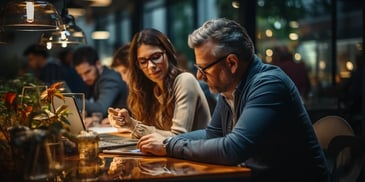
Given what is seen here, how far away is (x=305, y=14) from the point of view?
302 inches

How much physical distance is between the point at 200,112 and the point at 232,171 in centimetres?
140

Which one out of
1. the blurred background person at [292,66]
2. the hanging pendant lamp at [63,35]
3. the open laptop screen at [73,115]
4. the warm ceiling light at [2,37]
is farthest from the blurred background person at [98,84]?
the open laptop screen at [73,115]

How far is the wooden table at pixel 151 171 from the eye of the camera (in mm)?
2279

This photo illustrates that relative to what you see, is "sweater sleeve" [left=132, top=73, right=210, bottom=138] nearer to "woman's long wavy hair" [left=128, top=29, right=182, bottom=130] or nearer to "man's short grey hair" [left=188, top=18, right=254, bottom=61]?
"woman's long wavy hair" [left=128, top=29, right=182, bottom=130]

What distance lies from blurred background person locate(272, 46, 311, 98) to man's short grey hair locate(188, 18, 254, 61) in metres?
3.85

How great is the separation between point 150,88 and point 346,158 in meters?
1.45

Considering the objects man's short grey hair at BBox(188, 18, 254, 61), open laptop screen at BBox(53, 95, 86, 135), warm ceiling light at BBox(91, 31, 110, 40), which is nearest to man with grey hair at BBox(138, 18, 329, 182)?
man's short grey hair at BBox(188, 18, 254, 61)

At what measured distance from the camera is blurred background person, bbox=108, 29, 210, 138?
3.63 metres

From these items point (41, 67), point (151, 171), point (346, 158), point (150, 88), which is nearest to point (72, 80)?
point (41, 67)

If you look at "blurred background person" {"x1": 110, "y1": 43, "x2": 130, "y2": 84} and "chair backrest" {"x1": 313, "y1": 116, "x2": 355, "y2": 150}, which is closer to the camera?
"chair backrest" {"x1": 313, "y1": 116, "x2": 355, "y2": 150}

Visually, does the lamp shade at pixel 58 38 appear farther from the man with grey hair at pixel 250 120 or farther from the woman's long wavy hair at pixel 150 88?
the man with grey hair at pixel 250 120

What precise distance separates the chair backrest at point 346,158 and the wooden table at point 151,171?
761 millimetres

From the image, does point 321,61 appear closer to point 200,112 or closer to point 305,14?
point 305,14

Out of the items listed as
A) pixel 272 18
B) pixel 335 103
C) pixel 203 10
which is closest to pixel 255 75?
pixel 335 103
